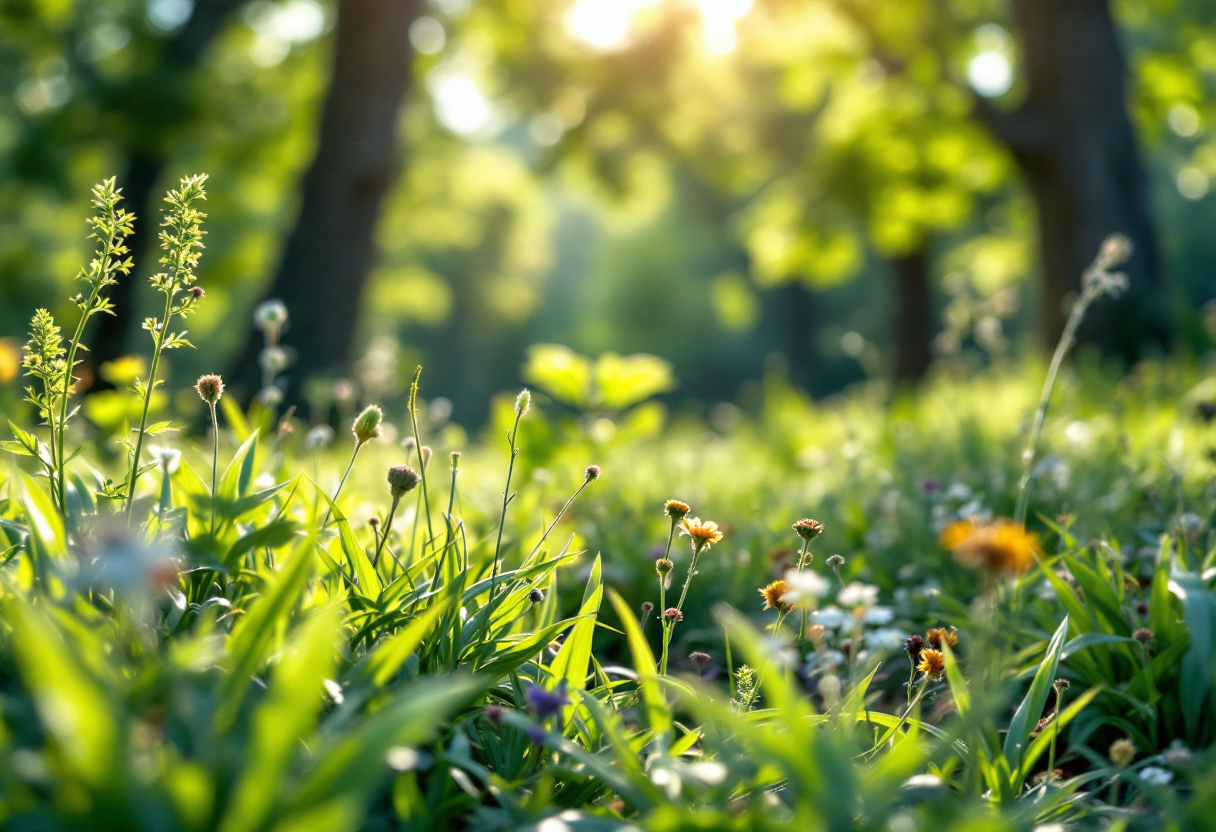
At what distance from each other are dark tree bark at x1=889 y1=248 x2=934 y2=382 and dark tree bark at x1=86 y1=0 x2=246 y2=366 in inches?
354

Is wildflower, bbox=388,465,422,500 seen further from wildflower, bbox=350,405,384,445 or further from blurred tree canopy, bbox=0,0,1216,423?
blurred tree canopy, bbox=0,0,1216,423

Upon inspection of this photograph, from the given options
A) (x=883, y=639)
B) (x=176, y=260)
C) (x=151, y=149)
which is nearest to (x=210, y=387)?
(x=176, y=260)

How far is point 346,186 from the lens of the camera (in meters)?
5.80

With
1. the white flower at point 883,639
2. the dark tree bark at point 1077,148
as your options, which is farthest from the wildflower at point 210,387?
the dark tree bark at point 1077,148

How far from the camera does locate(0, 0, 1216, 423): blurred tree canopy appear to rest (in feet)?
19.5

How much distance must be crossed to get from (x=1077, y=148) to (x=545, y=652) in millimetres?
7343

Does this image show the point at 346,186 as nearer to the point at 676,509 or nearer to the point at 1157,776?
the point at 676,509

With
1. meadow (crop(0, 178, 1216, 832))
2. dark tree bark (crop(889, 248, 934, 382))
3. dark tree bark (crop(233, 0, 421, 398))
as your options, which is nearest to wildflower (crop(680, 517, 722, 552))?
meadow (crop(0, 178, 1216, 832))

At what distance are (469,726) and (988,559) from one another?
0.89m

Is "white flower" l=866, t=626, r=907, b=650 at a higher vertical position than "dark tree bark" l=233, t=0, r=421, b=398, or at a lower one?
lower

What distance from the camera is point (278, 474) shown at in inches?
81.5

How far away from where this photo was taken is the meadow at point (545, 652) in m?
0.83

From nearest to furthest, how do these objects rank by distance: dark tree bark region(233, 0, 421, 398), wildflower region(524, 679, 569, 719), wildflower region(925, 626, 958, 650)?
wildflower region(524, 679, 569, 719), wildflower region(925, 626, 958, 650), dark tree bark region(233, 0, 421, 398)

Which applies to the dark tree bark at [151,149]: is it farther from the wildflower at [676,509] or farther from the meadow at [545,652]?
the wildflower at [676,509]
